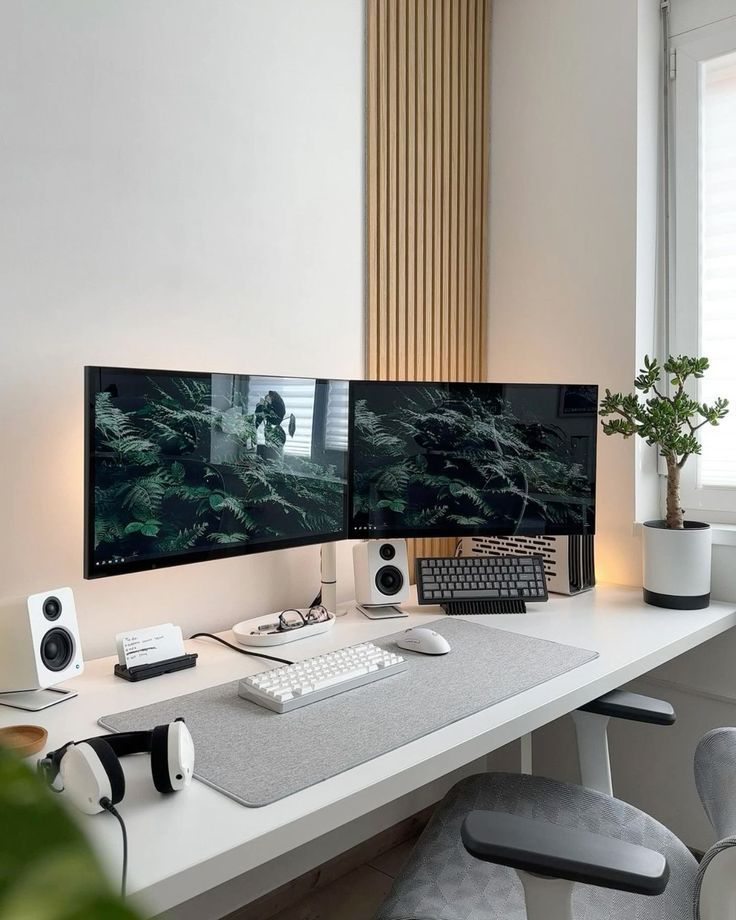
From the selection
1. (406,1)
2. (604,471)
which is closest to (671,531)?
(604,471)

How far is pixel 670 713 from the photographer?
1.41 m

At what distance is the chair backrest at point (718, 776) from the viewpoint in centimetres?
112

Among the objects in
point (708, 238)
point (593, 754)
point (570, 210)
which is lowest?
point (593, 754)

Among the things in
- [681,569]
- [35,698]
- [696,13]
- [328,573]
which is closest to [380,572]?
[328,573]

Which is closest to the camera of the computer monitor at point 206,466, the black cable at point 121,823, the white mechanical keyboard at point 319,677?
the black cable at point 121,823

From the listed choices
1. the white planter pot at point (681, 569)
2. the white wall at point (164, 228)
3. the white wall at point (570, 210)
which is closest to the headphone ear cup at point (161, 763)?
the white wall at point (164, 228)

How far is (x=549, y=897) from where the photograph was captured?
0.97 m

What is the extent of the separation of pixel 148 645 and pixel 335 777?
0.56 m

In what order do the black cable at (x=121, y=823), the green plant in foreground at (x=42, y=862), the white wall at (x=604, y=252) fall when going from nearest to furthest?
1. the green plant in foreground at (x=42, y=862)
2. the black cable at (x=121, y=823)
3. the white wall at (x=604, y=252)

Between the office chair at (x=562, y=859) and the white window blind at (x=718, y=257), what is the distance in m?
1.05

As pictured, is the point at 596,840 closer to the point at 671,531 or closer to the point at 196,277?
the point at 671,531

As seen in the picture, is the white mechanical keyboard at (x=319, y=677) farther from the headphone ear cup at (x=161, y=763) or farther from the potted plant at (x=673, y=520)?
the potted plant at (x=673, y=520)

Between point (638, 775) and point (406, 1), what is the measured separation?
7.25 ft

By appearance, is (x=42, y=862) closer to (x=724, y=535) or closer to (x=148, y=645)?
(x=148, y=645)
